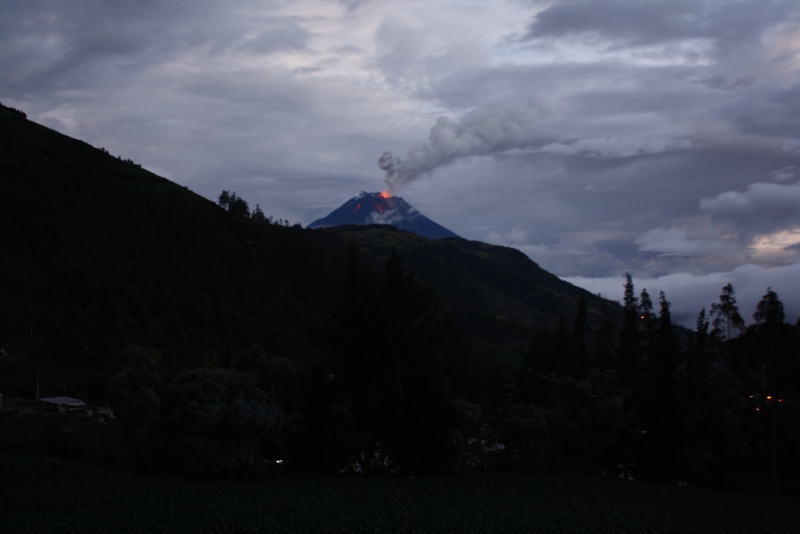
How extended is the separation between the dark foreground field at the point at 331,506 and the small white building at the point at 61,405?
18279 millimetres

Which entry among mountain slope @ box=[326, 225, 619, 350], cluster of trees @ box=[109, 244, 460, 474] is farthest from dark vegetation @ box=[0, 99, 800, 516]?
mountain slope @ box=[326, 225, 619, 350]

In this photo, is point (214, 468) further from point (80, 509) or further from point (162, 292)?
point (162, 292)

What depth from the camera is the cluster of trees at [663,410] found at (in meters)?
24.0

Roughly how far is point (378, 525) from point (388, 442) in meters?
8.23

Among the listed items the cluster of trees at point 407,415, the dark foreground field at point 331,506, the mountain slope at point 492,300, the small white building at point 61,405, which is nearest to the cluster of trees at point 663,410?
the cluster of trees at point 407,415

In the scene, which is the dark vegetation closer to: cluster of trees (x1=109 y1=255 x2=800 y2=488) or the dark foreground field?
cluster of trees (x1=109 y1=255 x2=800 y2=488)

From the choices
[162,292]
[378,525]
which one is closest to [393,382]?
[378,525]

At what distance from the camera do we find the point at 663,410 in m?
25.9

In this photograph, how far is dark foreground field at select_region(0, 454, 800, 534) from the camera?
13.4 m

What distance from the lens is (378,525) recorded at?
45.3 feet

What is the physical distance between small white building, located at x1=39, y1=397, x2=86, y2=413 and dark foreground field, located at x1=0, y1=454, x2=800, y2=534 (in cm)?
1828

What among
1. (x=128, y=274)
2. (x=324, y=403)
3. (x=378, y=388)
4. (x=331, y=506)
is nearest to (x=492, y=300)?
(x=128, y=274)

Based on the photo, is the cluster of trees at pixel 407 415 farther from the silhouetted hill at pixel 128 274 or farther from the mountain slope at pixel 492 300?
the mountain slope at pixel 492 300

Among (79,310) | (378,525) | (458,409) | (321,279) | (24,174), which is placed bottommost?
(378,525)
